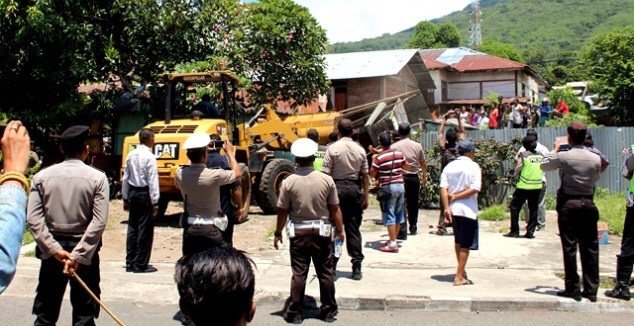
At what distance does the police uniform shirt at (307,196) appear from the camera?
630 centimetres

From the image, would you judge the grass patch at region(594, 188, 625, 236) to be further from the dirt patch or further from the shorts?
the dirt patch

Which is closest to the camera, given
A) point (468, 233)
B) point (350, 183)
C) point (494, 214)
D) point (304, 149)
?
point (304, 149)

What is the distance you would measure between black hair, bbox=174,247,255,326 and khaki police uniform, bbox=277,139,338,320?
13.3 ft

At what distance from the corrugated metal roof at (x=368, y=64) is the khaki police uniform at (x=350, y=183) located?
16162mm

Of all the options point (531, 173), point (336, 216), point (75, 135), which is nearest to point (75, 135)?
point (75, 135)

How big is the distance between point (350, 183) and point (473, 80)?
1130 inches

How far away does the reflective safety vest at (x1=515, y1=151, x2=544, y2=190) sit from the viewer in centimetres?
1085

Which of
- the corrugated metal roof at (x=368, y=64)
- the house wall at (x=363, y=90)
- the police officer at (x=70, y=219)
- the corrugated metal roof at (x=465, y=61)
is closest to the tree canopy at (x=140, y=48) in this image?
the corrugated metal roof at (x=368, y=64)

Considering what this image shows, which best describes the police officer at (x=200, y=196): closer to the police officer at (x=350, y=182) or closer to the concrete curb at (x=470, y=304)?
the concrete curb at (x=470, y=304)

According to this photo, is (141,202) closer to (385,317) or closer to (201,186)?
(201,186)

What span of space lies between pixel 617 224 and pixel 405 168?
4.46m

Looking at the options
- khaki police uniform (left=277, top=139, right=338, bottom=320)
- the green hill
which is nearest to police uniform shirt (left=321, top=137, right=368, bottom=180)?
khaki police uniform (left=277, top=139, right=338, bottom=320)

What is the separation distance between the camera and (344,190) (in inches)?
306

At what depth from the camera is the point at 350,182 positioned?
7.81 metres
